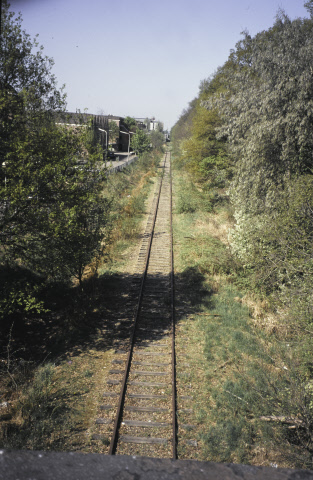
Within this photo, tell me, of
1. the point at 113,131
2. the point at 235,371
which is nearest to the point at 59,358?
the point at 235,371

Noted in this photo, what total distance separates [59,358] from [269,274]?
25.4ft

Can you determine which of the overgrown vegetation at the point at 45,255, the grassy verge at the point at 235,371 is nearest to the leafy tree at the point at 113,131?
the grassy verge at the point at 235,371

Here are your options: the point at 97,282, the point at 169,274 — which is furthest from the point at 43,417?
the point at 169,274

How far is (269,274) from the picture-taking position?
38.2 ft

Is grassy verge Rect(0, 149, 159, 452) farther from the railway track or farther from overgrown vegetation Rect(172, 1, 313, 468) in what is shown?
overgrown vegetation Rect(172, 1, 313, 468)

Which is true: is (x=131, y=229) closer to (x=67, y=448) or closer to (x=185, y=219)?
(x=185, y=219)

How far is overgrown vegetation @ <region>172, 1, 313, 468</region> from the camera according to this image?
724cm

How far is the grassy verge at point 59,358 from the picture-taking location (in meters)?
7.05

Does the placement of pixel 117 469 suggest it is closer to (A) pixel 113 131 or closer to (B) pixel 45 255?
(B) pixel 45 255

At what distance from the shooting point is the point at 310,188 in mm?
11242

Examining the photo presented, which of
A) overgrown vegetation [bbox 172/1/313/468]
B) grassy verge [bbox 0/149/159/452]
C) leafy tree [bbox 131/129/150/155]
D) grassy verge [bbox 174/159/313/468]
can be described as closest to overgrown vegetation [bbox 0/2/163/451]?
grassy verge [bbox 0/149/159/452]

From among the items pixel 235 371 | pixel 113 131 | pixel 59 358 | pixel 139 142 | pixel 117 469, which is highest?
pixel 113 131

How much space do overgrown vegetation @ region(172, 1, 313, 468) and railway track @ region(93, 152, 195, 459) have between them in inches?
44.1

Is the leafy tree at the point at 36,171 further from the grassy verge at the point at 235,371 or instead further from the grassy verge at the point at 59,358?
the grassy verge at the point at 235,371
